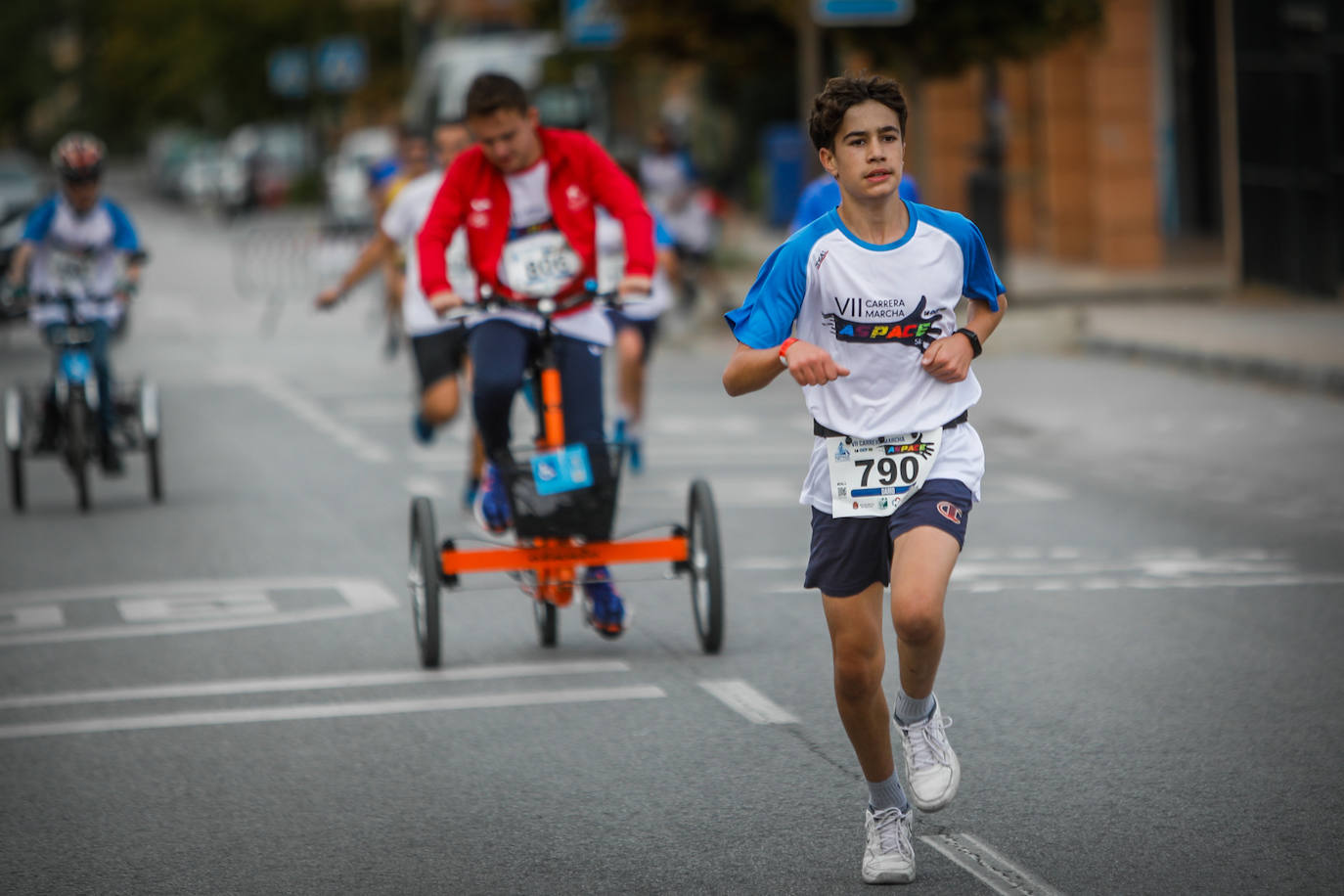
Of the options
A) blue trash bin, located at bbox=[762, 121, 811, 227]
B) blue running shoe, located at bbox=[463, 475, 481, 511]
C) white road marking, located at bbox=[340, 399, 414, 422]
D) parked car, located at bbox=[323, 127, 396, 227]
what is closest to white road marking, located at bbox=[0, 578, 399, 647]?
blue running shoe, located at bbox=[463, 475, 481, 511]

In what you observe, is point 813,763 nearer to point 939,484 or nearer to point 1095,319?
point 939,484

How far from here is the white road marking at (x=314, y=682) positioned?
779cm

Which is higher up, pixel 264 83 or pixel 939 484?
pixel 264 83

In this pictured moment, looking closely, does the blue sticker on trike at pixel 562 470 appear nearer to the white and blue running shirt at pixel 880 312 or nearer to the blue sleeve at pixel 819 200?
the white and blue running shirt at pixel 880 312

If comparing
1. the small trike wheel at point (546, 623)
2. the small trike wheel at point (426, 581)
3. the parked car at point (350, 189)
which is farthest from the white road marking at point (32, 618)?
the parked car at point (350, 189)

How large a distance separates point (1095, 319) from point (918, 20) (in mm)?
3786

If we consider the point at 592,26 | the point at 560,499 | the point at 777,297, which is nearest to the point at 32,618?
the point at 560,499

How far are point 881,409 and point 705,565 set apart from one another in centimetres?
260

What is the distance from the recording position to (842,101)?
523 cm

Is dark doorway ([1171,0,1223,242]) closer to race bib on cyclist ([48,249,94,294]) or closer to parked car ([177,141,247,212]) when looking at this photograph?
race bib on cyclist ([48,249,94,294])

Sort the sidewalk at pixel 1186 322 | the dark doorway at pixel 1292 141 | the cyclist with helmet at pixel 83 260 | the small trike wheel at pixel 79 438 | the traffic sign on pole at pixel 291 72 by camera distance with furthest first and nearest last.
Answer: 1. the traffic sign on pole at pixel 291 72
2. the dark doorway at pixel 1292 141
3. the sidewalk at pixel 1186 322
4. the cyclist with helmet at pixel 83 260
5. the small trike wheel at pixel 79 438

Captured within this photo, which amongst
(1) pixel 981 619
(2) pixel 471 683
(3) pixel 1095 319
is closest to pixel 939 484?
(2) pixel 471 683

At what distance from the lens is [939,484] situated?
17.5 feet

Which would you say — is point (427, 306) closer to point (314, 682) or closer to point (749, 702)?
point (314, 682)
